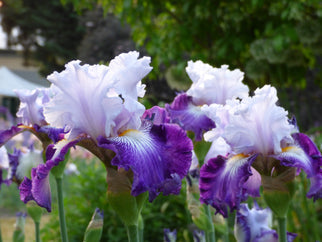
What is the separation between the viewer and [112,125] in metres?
0.64

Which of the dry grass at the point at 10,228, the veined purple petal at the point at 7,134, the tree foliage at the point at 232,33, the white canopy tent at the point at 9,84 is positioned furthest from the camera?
the white canopy tent at the point at 9,84

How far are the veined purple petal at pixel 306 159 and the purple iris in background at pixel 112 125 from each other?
15 centimetres

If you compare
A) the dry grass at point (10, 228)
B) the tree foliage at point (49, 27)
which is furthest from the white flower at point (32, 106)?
the tree foliage at point (49, 27)

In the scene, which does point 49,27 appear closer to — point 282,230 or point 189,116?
point 189,116

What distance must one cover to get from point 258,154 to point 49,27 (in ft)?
53.8

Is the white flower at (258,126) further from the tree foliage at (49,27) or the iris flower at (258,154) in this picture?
the tree foliage at (49,27)

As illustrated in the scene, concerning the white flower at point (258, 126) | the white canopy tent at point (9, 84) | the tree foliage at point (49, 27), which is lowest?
the white flower at point (258, 126)

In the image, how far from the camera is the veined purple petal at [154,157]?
56 centimetres

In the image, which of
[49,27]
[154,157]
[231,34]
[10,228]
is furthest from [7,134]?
[49,27]

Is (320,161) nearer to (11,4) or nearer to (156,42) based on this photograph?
(156,42)

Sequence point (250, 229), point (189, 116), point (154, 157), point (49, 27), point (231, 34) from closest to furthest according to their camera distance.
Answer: point (154, 157) < point (250, 229) < point (189, 116) < point (231, 34) < point (49, 27)

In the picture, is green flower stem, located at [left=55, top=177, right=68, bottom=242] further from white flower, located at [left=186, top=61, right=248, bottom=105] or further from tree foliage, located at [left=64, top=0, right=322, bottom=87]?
tree foliage, located at [left=64, top=0, right=322, bottom=87]

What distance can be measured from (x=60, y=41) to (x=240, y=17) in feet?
44.1

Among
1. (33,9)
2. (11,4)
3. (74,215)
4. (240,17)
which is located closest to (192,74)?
(74,215)
